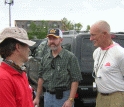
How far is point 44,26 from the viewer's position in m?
50.8

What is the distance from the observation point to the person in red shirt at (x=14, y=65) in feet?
6.86

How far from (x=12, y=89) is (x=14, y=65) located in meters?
0.22

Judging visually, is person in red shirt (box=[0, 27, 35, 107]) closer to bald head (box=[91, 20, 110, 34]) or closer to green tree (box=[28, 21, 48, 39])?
bald head (box=[91, 20, 110, 34])

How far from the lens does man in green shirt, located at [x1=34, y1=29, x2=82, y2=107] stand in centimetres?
385

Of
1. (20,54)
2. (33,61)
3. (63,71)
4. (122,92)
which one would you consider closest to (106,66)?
(122,92)

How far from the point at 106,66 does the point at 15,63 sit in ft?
4.62

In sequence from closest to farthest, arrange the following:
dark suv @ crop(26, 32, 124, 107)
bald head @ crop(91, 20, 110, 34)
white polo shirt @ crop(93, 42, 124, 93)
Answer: white polo shirt @ crop(93, 42, 124, 93)
bald head @ crop(91, 20, 110, 34)
dark suv @ crop(26, 32, 124, 107)

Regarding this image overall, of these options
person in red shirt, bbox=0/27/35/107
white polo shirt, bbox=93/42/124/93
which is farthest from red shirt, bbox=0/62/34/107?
white polo shirt, bbox=93/42/124/93

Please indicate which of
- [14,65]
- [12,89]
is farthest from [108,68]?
[12,89]

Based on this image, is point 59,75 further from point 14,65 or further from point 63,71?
point 14,65

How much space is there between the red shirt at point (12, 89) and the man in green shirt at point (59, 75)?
1.54 m

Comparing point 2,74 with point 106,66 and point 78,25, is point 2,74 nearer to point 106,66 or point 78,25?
point 106,66

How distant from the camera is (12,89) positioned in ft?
6.88

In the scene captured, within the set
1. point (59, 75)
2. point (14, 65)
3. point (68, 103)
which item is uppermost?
point (14, 65)
